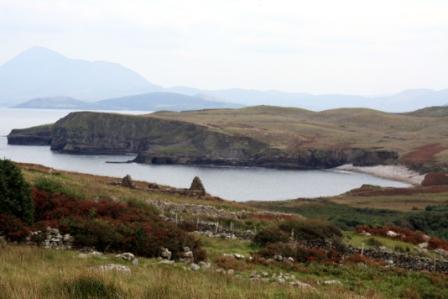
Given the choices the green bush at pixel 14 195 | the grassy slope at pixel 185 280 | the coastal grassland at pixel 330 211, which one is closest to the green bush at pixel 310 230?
the grassy slope at pixel 185 280

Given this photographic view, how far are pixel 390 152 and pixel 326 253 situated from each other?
14217cm

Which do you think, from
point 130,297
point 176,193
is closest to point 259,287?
point 130,297

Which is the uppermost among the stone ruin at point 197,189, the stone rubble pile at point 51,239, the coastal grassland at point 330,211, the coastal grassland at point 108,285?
the coastal grassland at point 108,285

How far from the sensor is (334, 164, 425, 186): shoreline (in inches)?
5161

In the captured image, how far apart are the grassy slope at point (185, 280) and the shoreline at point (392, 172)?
11074 centimetres

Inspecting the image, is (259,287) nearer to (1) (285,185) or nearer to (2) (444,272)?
(2) (444,272)

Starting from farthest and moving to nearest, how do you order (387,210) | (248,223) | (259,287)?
(387,210) < (248,223) < (259,287)

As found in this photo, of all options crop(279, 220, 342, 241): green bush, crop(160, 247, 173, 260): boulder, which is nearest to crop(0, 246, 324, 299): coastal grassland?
crop(160, 247, 173, 260): boulder

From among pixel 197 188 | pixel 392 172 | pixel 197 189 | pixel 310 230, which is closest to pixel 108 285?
pixel 310 230

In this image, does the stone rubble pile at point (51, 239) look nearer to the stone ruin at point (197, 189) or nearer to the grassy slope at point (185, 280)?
the grassy slope at point (185, 280)

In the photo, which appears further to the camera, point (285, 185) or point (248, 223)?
point (285, 185)

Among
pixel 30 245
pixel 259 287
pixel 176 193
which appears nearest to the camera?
pixel 259 287

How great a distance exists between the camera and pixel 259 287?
40.9 feet

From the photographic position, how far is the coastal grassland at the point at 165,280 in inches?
382
